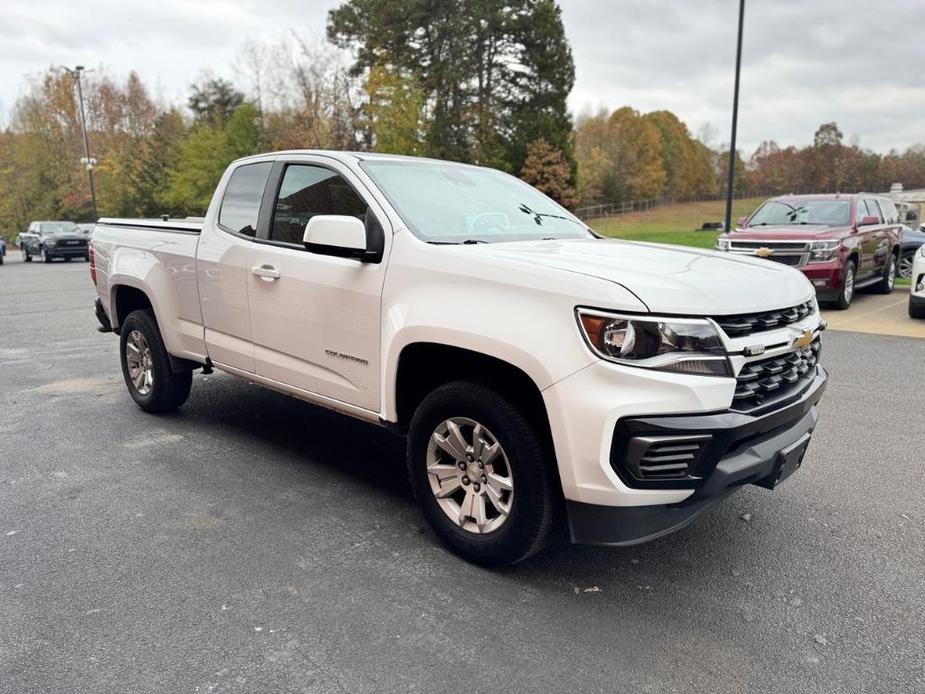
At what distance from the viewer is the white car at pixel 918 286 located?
9617 mm

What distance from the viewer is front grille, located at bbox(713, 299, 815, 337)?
277 centimetres

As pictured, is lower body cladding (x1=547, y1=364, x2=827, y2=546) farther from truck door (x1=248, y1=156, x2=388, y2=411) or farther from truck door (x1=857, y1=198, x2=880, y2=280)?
truck door (x1=857, y1=198, x2=880, y2=280)

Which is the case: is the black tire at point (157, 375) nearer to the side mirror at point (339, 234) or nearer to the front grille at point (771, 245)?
the side mirror at point (339, 234)

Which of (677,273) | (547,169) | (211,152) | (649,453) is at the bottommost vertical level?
(649,453)

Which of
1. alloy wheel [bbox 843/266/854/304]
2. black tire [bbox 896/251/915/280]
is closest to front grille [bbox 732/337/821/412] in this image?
alloy wheel [bbox 843/266/854/304]

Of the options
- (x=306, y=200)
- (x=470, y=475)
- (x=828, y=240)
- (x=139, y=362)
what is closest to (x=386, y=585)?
(x=470, y=475)

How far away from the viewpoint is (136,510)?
3838mm

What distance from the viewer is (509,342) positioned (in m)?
2.89

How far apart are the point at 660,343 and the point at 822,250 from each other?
938 cm

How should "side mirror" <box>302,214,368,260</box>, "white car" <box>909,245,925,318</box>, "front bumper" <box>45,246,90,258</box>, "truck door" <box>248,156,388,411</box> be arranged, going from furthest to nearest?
"front bumper" <box>45,246,90,258</box> < "white car" <box>909,245,925,318</box> < "truck door" <box>248,156,388,411</box> < "side mirror" <box>302,214,368,260</box>

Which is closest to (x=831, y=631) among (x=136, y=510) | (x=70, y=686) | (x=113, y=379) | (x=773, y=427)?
(x=773, y=427)

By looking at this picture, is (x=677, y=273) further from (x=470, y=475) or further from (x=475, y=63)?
(x=475, y=63)

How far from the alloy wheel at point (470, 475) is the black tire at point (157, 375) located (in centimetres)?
296

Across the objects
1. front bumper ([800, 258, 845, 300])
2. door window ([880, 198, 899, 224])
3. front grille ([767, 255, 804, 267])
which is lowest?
front bumper ([800, 258, 845, 300])
